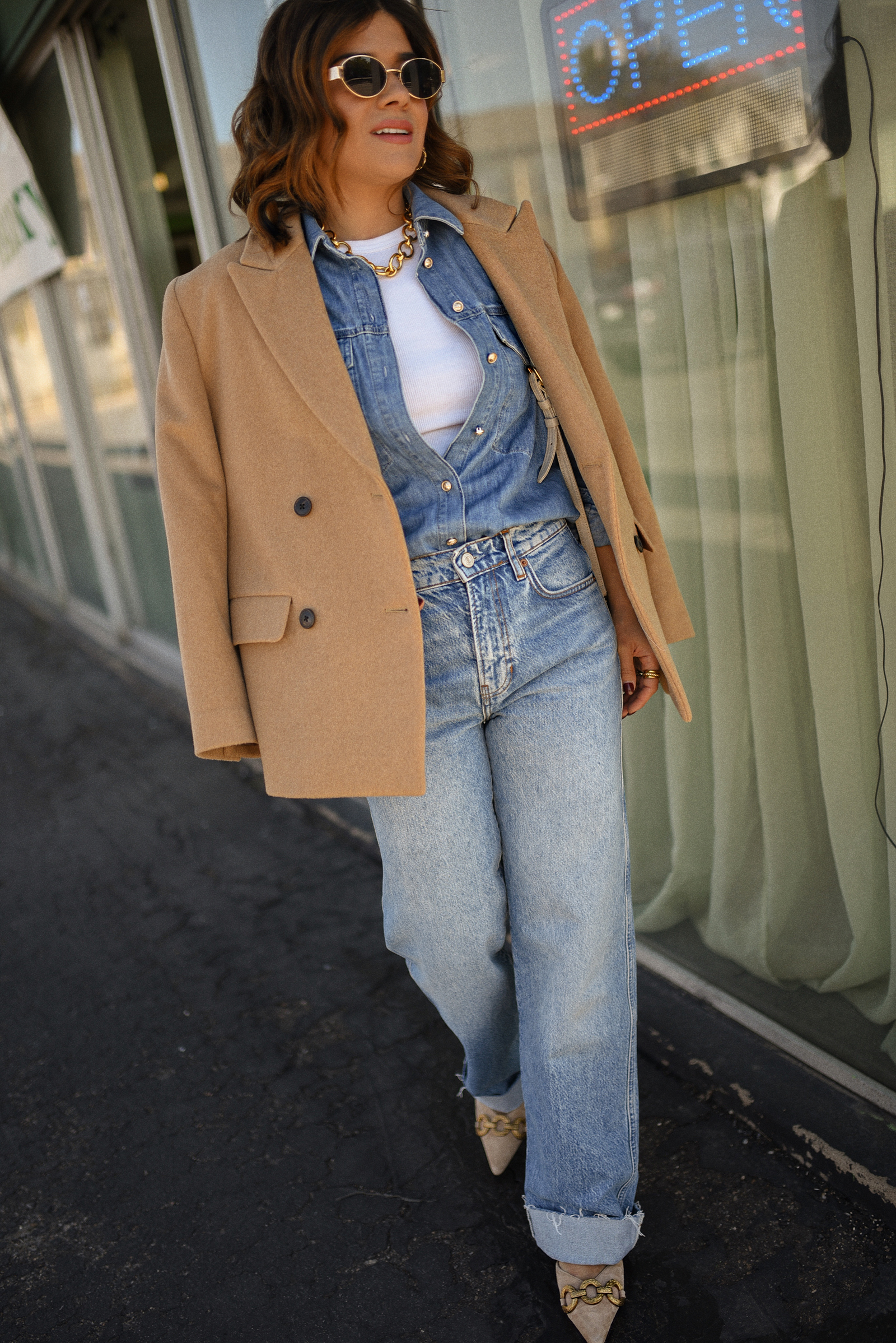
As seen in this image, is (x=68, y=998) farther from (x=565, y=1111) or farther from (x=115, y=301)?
(x=115, y=301)

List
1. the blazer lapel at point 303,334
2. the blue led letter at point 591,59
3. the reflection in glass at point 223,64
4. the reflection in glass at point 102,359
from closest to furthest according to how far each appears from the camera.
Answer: the blazer lapel at point 303,334 → the blue led letter at point 591,59 → the reflection in glass at point 223,64 → the reflection in glass at point 102,359

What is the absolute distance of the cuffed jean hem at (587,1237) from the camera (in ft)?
5.98

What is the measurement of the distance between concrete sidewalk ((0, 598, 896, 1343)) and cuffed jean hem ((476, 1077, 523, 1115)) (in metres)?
0.15

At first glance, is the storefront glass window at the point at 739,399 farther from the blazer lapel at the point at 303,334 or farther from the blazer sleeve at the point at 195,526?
the blazer sleeve at the point at 195,526

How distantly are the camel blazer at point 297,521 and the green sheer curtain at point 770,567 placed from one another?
49 centimetres

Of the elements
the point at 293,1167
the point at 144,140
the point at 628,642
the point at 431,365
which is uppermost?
the point at 144,140

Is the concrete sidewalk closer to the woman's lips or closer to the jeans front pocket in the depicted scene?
the jeans front pocket

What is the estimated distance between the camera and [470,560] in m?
1.69

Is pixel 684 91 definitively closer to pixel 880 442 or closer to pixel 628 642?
pixel 880 442

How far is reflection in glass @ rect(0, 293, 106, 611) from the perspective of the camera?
7188mm

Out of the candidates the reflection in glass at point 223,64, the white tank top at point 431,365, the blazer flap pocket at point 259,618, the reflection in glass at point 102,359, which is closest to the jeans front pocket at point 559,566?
the white tank top at point 431,365

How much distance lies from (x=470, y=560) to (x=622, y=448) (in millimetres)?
421

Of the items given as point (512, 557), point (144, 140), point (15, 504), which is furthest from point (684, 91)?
point (15, 504)

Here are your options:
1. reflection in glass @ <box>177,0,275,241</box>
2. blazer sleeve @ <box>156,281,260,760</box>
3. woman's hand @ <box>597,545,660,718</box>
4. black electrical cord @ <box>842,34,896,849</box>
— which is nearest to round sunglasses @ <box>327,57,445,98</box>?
blazer sleeve @ <box>156,281,260,760</box>
